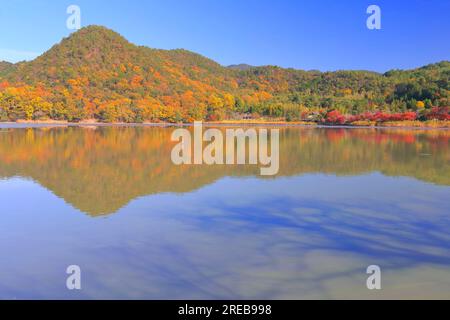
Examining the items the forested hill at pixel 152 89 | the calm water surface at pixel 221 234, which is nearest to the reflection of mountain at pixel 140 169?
the calm water surface at pixel 221 234

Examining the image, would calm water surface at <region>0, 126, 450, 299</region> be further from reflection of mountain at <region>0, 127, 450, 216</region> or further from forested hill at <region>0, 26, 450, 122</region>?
forested hill at <region>0, 26, 450, 122</region>

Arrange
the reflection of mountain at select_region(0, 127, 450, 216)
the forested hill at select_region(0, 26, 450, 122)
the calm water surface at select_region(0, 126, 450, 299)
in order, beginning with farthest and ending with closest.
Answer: the forested hill at select_region(0, 26, 450, 122)
the reflection of mountain at select_region(0, 127, 450, 216)
the calm water surface at select_region(0, 126, 450, 299)

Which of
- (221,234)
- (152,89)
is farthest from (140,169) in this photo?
(152,89)

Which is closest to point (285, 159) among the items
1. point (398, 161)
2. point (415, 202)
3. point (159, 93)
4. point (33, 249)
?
point (398, 161)

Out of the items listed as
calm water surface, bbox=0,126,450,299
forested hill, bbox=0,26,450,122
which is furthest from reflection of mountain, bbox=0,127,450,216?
forested hill, bbox=0,26,450,122

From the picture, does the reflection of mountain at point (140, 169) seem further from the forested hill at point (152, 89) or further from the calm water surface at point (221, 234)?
the forested hill at point (152, 89)

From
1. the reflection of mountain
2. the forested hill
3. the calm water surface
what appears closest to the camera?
the calm water surface

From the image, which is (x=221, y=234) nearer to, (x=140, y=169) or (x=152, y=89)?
(x=140, y=169)
